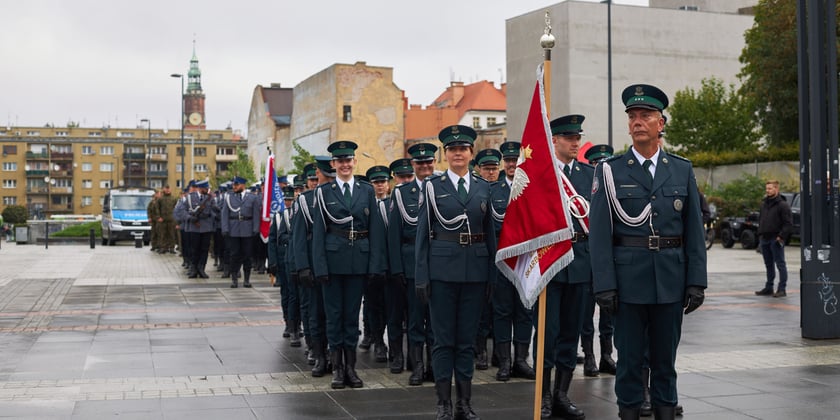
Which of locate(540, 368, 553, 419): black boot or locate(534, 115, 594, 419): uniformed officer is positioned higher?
locate(534, 115, 594, 419): uniformed officer

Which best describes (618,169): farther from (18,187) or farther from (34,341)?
(18,187)

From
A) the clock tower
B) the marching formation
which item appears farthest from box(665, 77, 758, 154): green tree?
the clock tower

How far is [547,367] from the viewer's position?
7.49 metres

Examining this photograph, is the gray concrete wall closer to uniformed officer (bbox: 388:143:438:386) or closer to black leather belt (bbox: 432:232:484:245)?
uniformed officer (bbox: 388:143:438:386)

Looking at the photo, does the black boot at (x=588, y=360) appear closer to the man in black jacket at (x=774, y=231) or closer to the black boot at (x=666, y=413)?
the black boot at (x=666, y=413)

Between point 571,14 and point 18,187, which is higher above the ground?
point 571,14

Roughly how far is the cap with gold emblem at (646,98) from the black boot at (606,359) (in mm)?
3712

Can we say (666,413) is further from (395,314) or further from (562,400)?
(395,314)

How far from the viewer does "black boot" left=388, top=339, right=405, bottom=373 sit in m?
9.32

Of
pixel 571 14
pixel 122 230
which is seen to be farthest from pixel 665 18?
pixel 122 230

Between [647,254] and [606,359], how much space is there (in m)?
3.46

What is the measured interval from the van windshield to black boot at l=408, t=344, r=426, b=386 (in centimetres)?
3682

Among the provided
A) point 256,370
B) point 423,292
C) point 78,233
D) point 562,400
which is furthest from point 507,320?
point 78,233

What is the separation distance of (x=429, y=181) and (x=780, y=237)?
10432 mm
